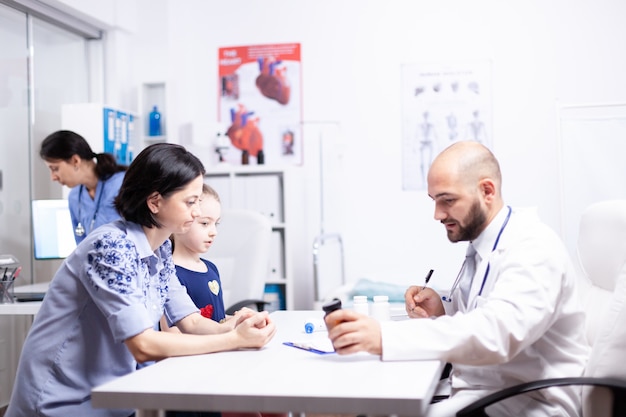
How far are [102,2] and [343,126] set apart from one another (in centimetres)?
180

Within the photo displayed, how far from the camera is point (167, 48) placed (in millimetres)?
5078

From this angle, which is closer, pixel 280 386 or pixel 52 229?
pixel 280 386

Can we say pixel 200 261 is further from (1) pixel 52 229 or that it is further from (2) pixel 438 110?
(2) pixel 438 110

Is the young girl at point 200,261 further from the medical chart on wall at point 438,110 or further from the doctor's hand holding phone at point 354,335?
the medical chart on wall at point 438,110

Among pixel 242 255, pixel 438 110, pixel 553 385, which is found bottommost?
pixel 553 385

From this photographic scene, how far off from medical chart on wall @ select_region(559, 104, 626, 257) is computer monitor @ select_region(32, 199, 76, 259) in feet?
9.00

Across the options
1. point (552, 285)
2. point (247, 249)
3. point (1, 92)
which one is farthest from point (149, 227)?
point (1, 92)

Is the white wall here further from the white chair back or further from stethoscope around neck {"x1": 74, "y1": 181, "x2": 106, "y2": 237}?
the white chair back

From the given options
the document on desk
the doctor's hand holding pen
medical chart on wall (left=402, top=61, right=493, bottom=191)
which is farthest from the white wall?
the document on desk

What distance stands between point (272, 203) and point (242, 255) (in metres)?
1.33

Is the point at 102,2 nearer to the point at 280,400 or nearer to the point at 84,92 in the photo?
the point at 84,92

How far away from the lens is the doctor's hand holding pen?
6.68 ft

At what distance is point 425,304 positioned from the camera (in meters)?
2.06

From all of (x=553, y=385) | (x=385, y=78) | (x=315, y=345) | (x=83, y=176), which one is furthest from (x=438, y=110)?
(x=553, y=385)
